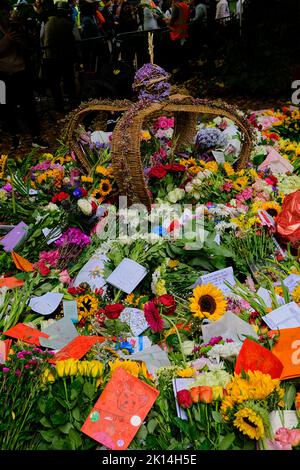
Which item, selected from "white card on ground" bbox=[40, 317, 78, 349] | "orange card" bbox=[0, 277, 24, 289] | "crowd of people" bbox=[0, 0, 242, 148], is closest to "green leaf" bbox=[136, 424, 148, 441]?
"white card on ground" bbox=[40, 317, 78, 349]

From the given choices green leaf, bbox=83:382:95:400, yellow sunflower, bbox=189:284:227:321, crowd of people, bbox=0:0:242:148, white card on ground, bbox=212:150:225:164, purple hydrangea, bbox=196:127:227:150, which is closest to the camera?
green leaf, bbox=83:382:95:400

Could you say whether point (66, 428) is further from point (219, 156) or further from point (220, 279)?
point (219, 156)

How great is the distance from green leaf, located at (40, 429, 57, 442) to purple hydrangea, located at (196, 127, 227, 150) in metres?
2.51

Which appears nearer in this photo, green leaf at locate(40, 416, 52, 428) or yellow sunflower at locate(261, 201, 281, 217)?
green leaf at locate(40, 416, 52, 428)

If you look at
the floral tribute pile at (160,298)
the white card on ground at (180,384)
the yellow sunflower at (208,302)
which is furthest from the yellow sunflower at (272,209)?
the white card on ground at (180,384)

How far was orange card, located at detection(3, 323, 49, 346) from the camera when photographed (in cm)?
218

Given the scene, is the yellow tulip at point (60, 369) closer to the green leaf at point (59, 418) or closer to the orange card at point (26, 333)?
the green leaf at point (59, 418)

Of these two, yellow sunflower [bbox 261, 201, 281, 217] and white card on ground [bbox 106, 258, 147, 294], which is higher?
yellow sunflower [bbox 261, 201, 281, 217]

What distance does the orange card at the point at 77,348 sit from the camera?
1.94 metres

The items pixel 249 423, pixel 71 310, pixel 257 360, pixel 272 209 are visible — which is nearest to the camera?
pixel 249 423

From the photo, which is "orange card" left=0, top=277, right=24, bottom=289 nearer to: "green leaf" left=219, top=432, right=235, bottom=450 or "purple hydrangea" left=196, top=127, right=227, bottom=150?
"green leaf" left=219, top=432, right=235, bottom=450

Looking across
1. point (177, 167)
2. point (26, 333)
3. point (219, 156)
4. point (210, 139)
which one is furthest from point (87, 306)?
point (210, 139)

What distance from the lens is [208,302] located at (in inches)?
83.3

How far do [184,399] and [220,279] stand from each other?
83 cm
